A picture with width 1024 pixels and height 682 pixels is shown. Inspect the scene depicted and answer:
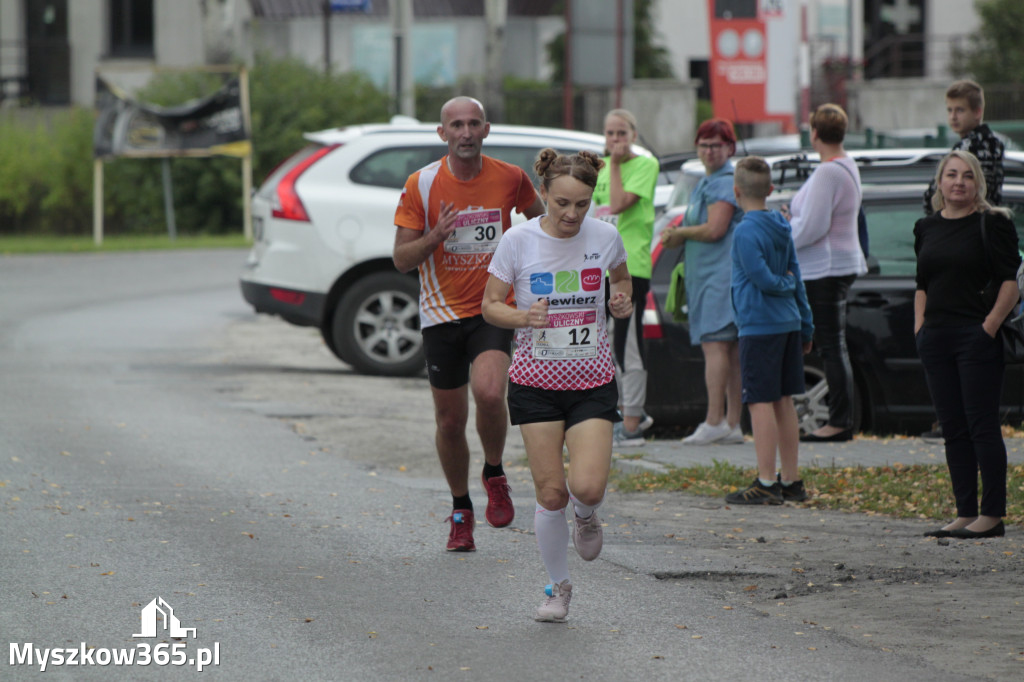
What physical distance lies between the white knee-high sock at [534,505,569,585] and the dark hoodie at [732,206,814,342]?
2.60 metres

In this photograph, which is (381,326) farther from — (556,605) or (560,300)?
(556,605)

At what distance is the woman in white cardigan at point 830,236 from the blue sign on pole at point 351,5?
34.0 meters

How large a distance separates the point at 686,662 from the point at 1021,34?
3683 cm

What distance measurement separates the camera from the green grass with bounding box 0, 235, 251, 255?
27.4m

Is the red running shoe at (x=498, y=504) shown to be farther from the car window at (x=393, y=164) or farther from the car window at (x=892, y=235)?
the car window at (x=393, y=164)

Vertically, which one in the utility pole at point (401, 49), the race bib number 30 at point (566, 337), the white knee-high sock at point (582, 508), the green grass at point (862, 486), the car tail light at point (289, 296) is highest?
the utility pole at point (401, 49)

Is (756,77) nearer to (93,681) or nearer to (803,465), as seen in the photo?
(803,465)

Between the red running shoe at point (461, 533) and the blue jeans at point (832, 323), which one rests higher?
the blue jeans at point (832, 323)

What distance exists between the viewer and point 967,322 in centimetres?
701

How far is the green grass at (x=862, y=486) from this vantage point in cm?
785

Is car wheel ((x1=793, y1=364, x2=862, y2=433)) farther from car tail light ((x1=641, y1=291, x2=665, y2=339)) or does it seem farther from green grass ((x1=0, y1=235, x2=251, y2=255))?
green grass ((x1=0, y1=235, x2=251, y2=255))

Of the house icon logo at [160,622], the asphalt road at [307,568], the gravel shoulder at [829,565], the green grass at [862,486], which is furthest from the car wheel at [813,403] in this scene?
the house icon logo at [160,622]

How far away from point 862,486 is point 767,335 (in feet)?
3.35

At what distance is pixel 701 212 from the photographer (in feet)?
30.9
